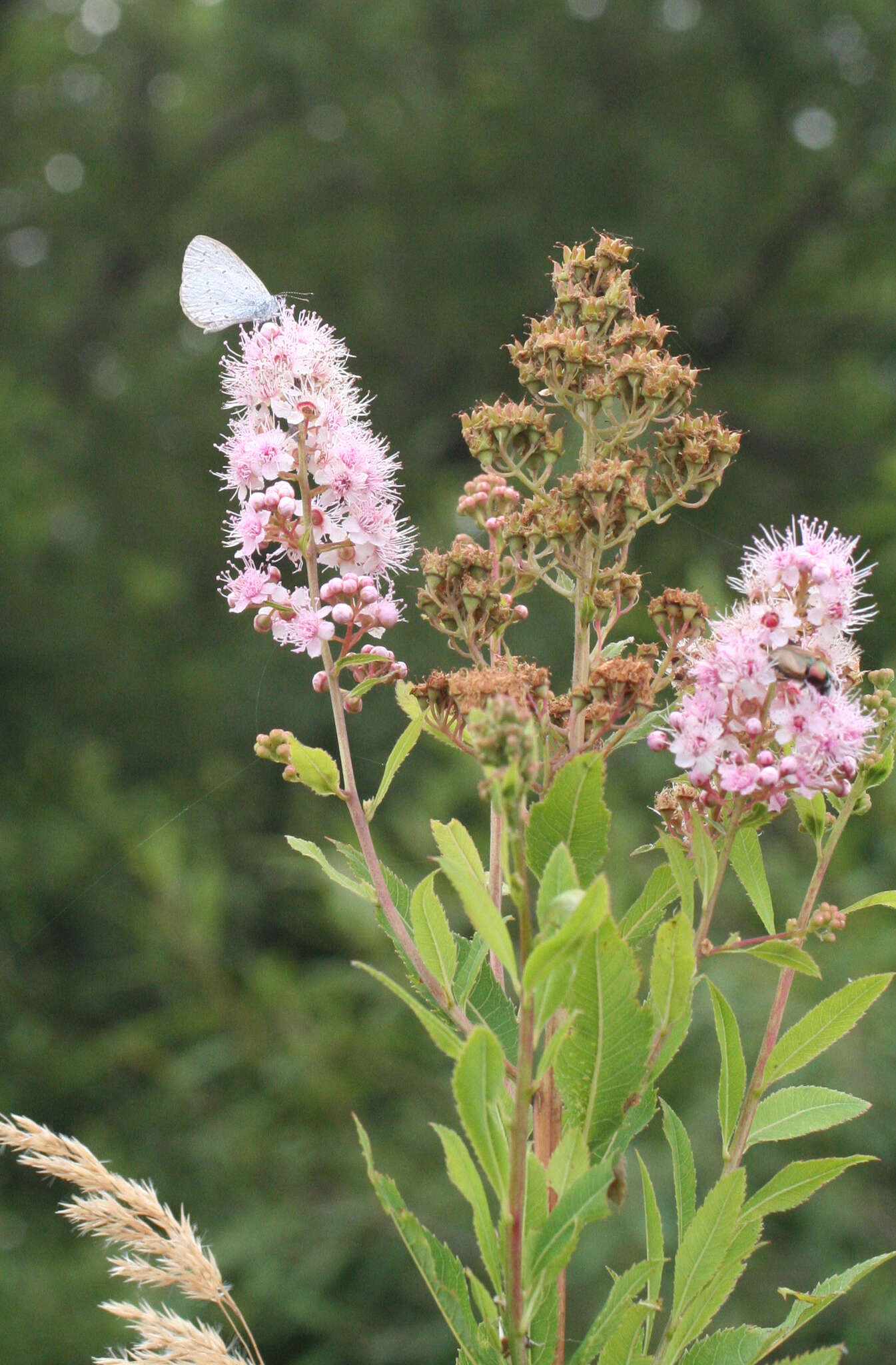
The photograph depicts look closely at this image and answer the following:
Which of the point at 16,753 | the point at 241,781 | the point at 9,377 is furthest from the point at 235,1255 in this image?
the point at 9,377

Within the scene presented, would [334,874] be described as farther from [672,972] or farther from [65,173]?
[65,173]

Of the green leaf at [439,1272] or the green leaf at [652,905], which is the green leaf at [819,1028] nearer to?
the green leaf at [652,905]

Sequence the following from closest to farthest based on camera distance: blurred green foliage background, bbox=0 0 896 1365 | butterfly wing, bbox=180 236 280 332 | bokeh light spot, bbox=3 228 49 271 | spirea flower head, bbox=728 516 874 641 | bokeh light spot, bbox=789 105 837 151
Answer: spirea flower head, bbox=728 516 874 641 → butterfly wing, bbox=180 236 280 332 → blurred green foliage background, bbox=0 0 896 1365 → bokeh light spot, bbox=789 105 837 151 → bokeh light spot, bbox=3 228 49 271

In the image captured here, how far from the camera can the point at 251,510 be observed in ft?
4.10

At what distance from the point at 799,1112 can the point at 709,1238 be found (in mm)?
158

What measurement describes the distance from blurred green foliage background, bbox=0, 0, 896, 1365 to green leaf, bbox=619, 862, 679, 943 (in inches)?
159

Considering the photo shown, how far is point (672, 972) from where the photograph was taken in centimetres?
104

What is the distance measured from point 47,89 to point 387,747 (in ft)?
20.5

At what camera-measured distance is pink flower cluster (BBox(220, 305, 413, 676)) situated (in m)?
1.25

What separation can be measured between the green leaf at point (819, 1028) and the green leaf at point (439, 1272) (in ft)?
1.06

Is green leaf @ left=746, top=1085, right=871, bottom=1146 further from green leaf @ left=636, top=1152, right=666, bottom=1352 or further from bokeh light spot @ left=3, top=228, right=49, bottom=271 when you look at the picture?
bokeh light spot @ left=3, top=228, right=49, bottom=271

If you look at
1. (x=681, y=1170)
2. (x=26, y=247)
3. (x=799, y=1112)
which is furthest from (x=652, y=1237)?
(x=26, y=247)

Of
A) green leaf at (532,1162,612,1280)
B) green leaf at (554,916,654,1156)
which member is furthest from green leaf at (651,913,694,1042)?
green leaf at (532,1162,612,1280)

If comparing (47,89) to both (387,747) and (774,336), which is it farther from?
(387,747)
